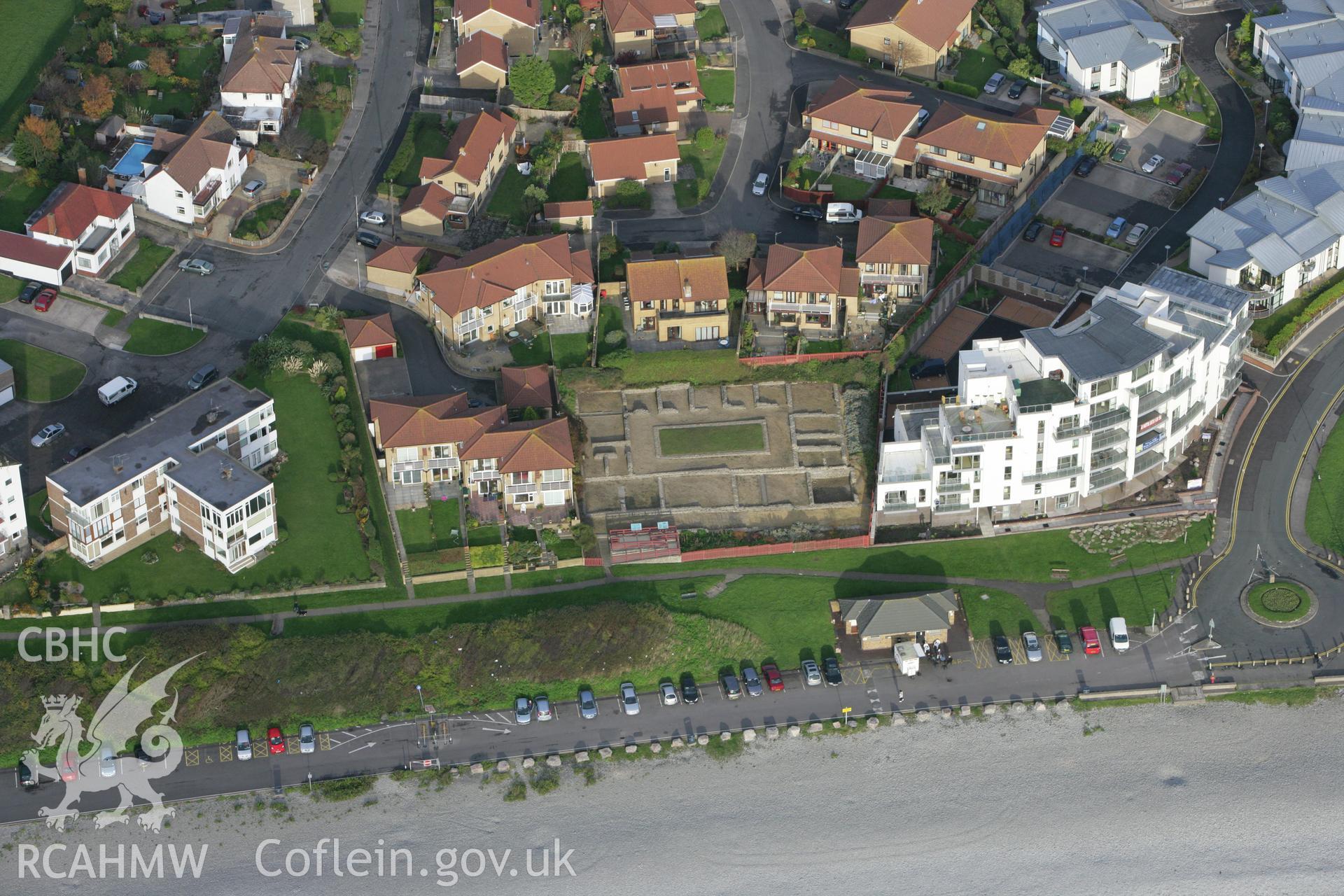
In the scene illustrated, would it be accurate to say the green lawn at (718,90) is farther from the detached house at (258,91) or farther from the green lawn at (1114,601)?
the green lawn at (1114,601)

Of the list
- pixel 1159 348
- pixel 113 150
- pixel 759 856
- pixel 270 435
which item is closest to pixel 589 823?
pixel 759 856

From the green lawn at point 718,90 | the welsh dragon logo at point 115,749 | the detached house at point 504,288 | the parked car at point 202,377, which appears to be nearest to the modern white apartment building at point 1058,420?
the detached house at point 504,288

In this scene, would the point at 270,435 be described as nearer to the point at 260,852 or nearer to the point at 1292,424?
the point at 260,852

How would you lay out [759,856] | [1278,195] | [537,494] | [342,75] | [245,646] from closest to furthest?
[759,856], [245,646], [537,494], [1278,195], [342,75]

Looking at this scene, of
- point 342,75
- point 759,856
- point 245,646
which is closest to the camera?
point 759,856

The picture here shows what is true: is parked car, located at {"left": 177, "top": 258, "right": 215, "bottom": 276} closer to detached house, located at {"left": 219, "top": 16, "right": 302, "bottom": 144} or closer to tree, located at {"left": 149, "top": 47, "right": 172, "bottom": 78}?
detached house, located at {"left": 219, "top": 16, "right": 302, "bottom": 144}

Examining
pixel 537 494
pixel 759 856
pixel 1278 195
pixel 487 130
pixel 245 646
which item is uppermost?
pixel 487 130
